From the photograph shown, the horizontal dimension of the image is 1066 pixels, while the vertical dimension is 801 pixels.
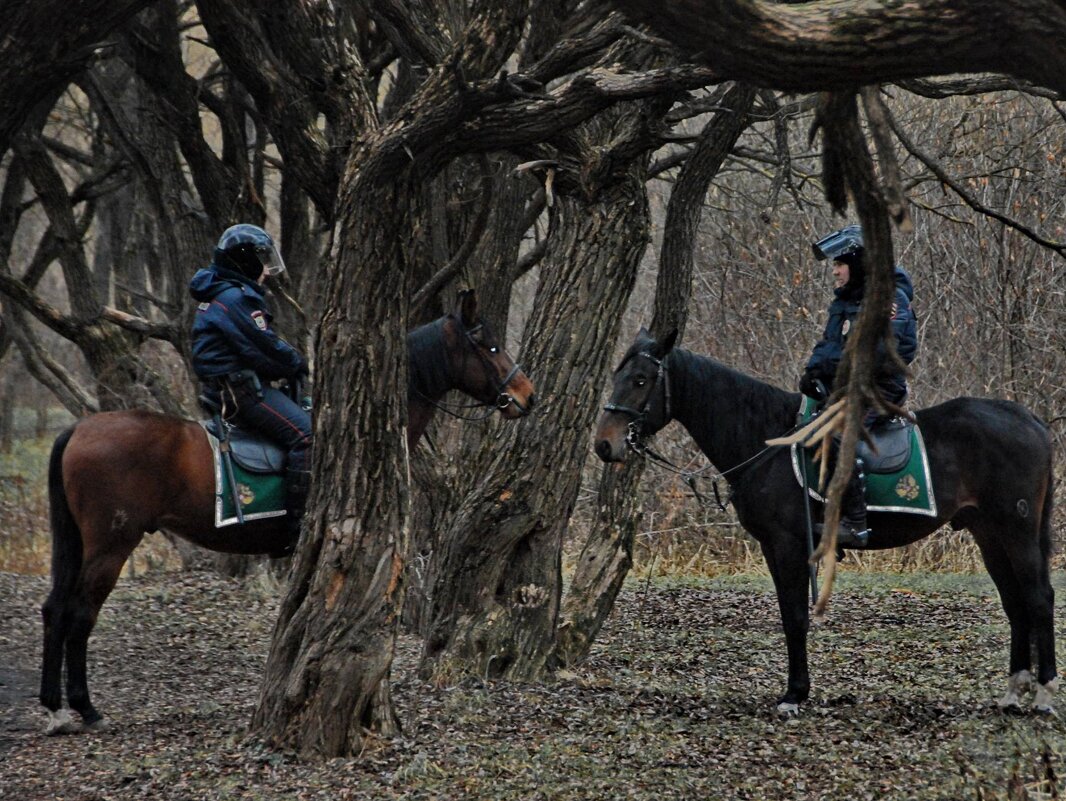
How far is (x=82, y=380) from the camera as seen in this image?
26.6 meters

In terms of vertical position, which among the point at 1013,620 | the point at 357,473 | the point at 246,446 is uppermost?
the point at 246,446

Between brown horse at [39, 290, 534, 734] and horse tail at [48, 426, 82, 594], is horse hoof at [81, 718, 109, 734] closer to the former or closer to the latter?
brown horse at [39, 290, 534, 734]

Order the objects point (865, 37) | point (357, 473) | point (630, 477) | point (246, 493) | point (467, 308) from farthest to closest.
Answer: point (630, 477)
point (467, 308)
point (246, 493)
point (357, 473)
point (865, 37)

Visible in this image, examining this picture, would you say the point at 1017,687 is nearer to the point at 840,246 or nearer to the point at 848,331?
the point at 848,331

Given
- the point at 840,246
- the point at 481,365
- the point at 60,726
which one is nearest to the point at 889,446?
the point at 840,246

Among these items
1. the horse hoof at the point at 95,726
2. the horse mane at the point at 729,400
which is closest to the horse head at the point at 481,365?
the horse mane at the point at 729,400

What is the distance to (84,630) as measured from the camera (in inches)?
321

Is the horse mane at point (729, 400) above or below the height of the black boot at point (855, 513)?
above

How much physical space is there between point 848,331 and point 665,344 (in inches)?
44.0

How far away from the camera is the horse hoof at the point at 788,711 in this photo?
7824 mm

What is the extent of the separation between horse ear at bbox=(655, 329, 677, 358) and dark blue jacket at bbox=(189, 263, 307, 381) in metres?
2.35

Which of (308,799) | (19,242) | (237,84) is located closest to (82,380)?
(19,242)

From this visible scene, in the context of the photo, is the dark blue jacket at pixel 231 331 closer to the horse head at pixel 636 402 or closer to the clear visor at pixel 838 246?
the horse head at pixel 636 402

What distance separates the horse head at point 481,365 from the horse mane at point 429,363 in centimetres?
5
